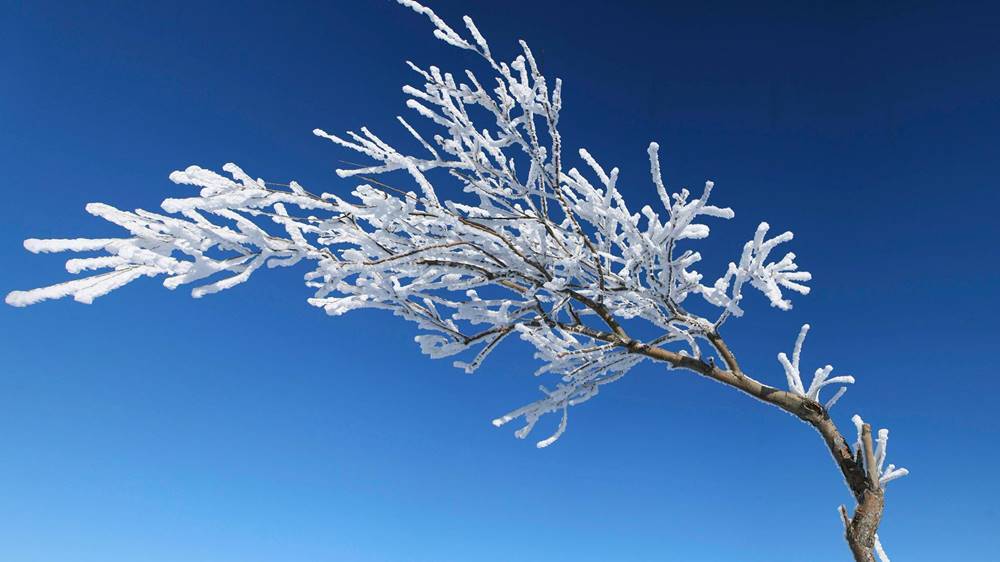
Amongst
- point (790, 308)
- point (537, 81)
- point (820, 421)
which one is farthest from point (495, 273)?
point (820, 421)

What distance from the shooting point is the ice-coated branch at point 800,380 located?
13.6 feet

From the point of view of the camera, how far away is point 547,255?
4.10m

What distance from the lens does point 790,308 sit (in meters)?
3.24

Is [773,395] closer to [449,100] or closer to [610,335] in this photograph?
[610,335]

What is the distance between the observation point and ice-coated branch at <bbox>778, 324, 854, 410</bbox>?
413 cm

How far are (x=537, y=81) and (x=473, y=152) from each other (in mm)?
724

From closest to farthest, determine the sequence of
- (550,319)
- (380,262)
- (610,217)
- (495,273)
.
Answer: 1. (380,262)
2. (610,217)
3. (495,273)
4. (550,319)

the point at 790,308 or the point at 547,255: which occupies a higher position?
the point at 547,255

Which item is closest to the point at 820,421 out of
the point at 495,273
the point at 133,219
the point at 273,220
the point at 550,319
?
the point at 550,319

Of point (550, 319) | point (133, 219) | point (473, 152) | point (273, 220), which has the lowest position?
point (133, 219)

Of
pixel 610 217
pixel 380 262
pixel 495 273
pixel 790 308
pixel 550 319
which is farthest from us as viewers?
pixel 550 319

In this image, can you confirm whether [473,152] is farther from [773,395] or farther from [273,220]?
[773,395]

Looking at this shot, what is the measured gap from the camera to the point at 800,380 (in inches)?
169

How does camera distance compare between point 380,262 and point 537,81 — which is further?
point 537,81
